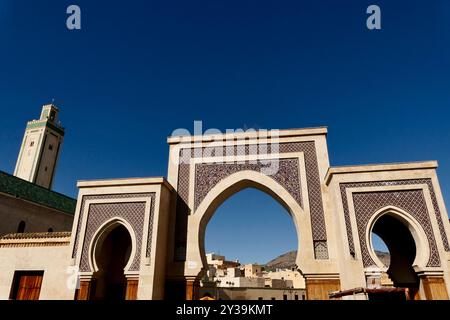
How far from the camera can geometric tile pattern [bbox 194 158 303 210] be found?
899 centimetres

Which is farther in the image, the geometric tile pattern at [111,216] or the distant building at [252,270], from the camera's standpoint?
the distant building at [252,270]

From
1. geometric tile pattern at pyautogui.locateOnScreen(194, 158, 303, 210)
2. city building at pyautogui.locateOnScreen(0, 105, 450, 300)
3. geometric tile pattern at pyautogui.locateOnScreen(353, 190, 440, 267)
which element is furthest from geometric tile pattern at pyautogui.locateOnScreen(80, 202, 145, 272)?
geometric tile pattern at pyautogui.locateOnScreen(353, 190, 440, 267)

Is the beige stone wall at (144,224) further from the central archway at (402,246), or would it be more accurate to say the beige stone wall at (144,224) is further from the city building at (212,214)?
the central archway at (402,246)

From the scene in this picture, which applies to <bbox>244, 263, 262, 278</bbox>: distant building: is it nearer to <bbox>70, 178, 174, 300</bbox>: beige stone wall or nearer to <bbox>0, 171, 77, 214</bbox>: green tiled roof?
<bbox>0, 171, 77, 214</bbox>: green tiled roof

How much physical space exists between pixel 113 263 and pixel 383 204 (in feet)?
26.3

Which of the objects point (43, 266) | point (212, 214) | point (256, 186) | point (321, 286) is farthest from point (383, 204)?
point (43, 266)

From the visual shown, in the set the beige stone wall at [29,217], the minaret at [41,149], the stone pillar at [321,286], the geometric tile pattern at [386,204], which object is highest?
the minaret at [41,149]

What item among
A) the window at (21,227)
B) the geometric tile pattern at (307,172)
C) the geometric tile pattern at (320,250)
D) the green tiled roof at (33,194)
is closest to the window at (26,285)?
the geometric tile pattern at (307,172)

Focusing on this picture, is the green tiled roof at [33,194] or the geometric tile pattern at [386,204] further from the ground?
the green tiled roof at [33,194]

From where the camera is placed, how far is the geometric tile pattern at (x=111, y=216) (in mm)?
8312

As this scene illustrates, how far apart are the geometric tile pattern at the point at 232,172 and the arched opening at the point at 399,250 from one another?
7.76 ft

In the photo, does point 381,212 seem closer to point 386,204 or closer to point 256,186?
point 386,204

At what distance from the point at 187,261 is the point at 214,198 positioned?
6.20 feet
